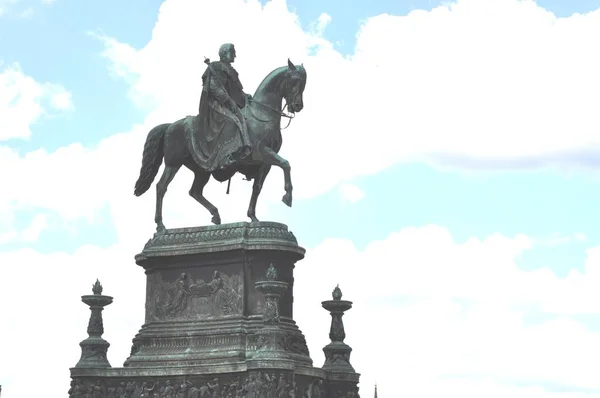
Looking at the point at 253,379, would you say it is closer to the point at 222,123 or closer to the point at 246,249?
the point at 246,249

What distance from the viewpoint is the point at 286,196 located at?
3766cm

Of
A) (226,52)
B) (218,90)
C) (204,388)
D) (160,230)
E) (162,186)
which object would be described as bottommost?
(204,388)

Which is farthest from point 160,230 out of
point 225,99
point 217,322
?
point 225,99

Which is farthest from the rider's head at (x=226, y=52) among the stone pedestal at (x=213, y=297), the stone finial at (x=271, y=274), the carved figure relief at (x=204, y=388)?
the carved figure relief at (x=204, y=388)

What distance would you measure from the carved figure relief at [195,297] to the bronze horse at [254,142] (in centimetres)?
156

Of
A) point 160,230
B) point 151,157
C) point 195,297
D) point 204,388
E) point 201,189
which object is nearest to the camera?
point 204,388

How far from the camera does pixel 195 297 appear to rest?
125 ft

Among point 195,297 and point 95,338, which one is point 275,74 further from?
point 95,338

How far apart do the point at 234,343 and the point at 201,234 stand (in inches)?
120

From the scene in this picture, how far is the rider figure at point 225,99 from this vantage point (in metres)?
38.3

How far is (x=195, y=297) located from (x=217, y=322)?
3.37ft

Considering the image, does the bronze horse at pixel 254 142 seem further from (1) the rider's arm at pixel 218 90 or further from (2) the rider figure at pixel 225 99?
(1) the rider's arm at pixel 218 90

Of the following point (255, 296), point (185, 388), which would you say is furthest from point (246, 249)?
point (185, 388)

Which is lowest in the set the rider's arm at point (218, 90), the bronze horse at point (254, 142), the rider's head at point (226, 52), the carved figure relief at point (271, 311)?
the carved figure relief at point (271, 311)
